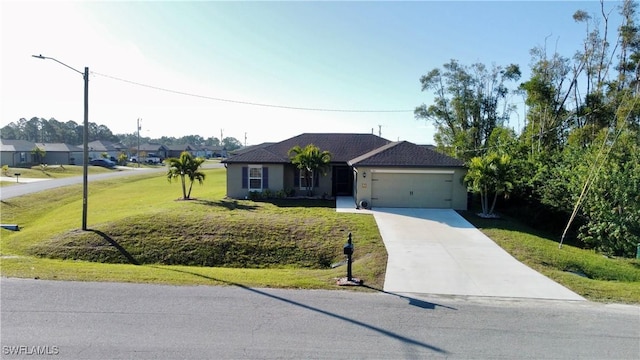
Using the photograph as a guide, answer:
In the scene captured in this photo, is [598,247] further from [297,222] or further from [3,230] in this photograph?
[3,230]

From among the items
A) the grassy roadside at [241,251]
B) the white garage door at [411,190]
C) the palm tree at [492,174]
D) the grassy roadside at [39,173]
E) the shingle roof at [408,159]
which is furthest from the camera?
the grassy roadside at [39,173]

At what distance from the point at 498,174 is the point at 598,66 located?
816 inches

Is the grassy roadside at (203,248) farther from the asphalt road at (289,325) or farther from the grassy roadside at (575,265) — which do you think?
the grassy roadside at (575,265)

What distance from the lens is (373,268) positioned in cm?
1011

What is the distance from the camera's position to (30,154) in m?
56.4

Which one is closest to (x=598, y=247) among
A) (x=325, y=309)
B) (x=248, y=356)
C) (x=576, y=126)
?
(x=325, y=309)

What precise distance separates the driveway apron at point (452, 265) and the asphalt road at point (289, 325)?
2.38 ft

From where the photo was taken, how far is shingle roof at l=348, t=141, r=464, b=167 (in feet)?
64.5

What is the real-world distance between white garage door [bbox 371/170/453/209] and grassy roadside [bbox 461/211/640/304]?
362 centimetres

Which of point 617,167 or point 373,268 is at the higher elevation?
point 617,167

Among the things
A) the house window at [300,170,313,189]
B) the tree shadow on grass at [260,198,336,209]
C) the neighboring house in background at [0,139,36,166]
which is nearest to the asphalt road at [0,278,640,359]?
the tree shadow on grass at [260,198,336,209]

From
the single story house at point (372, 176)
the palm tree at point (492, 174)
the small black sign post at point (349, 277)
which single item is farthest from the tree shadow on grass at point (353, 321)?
the palm tree at point (492, 174)

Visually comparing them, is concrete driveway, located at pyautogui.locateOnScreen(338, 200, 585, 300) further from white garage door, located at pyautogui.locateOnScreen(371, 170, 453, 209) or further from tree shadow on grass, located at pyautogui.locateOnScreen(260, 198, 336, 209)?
tree shadow on grass, located at pyautogui.locateOnScreen(260, 198, 336, 209)

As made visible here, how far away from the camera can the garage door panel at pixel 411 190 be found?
1986cm
